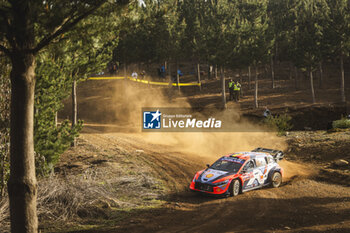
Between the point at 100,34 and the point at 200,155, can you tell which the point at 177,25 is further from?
the point at 100,34

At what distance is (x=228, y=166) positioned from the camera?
48.2 feet

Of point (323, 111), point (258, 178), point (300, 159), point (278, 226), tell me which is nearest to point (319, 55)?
point (323, 111)

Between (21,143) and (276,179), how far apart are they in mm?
11466

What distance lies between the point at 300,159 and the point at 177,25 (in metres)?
29.6

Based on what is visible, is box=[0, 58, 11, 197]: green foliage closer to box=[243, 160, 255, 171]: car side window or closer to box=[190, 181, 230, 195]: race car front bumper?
box=[190, 181, 230, 195]: race car front bumper

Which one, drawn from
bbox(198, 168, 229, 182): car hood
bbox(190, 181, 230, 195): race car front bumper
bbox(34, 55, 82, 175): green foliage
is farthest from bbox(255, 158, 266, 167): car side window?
bbox(34, 55, 82, 175): green foliage

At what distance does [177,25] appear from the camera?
4622 cm

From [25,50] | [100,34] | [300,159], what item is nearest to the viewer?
[25,50]

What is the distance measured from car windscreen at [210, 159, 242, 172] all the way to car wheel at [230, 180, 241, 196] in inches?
22.7

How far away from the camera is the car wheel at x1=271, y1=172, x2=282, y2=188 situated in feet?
49.8

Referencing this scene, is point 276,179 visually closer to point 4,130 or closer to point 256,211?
point 256,211

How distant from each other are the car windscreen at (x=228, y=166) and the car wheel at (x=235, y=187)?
0.58m

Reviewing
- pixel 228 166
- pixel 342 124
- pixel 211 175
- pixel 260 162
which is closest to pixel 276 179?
pixel 260 162

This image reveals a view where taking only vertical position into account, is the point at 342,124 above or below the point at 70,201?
above
